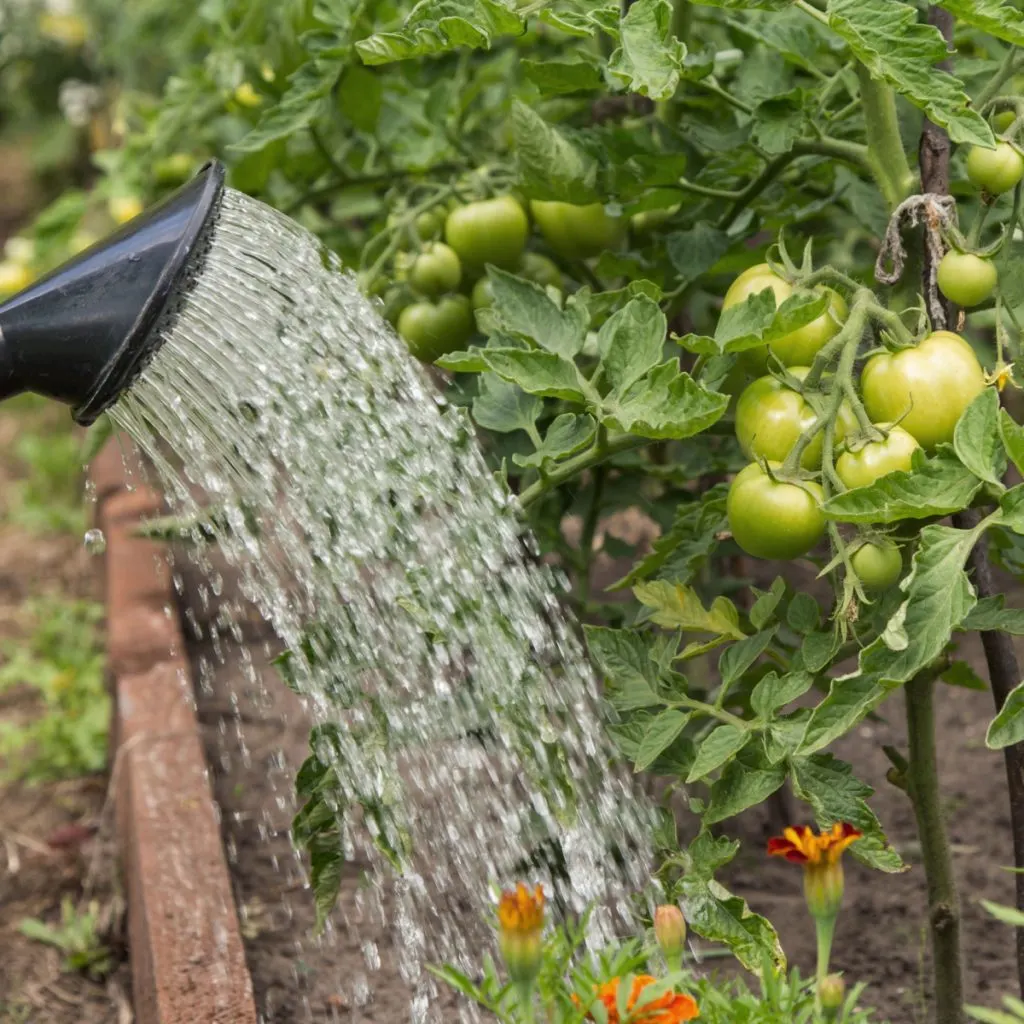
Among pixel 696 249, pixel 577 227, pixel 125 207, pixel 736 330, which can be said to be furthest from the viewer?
pixel 125 207

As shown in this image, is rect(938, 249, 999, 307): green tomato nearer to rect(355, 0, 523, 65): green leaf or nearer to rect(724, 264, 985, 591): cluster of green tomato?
rect(724, 264, 985, 591): cluster of green tomato

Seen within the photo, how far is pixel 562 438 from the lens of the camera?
50.5 inches

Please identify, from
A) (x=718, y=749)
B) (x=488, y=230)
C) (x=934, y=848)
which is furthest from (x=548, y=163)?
(x=934, y=848)

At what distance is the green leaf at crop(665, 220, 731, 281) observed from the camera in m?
1.45

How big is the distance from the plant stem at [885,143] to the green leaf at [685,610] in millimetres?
380

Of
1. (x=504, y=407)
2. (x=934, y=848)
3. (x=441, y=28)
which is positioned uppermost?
(x=441, y=28)

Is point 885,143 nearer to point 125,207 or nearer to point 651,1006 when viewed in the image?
point 651,1006

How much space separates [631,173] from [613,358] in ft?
1.00

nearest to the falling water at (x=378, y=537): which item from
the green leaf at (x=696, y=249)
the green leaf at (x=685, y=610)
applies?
the green leaf at (x=685, y=610)

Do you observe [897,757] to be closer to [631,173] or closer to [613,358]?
[613,358]

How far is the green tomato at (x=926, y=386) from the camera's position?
1089 millimetres

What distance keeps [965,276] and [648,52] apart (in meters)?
0.30

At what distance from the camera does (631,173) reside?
4.73 ft

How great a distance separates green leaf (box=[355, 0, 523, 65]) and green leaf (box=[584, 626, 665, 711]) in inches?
20.0
